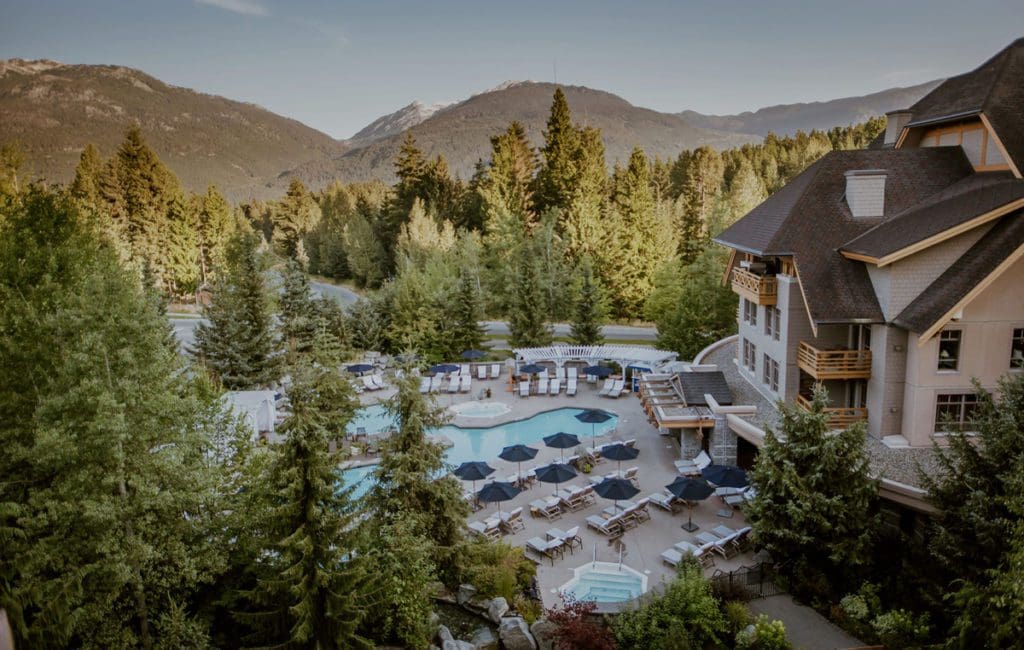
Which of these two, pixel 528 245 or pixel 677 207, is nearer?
pixel 528 245

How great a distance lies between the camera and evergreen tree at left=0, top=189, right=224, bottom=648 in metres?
10.0

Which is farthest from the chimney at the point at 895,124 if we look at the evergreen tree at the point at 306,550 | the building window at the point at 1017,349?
the evergreen tree at the point at 306,550

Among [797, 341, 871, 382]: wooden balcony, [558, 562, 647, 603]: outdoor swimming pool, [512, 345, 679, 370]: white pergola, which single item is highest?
[797, 341, 871, 382]: wooden balcony

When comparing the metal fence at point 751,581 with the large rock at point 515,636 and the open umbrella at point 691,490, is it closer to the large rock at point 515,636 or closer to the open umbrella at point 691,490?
the open umbrella at point 691,490

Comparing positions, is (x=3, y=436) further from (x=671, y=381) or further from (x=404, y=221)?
(x=404, y=221)

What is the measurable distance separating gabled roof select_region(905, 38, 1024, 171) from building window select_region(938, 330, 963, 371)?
4.61 m

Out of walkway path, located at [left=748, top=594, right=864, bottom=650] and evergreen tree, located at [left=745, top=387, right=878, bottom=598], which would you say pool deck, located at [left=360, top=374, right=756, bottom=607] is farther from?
evergreen tree, located at [left=745, top=387, right=878, bottom=598]

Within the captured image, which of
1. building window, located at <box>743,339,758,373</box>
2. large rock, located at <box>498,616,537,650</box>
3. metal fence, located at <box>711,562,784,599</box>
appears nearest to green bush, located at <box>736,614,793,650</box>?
metal fence, located at <box>711,562,784,599</box>

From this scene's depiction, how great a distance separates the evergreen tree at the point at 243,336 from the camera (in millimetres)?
28422

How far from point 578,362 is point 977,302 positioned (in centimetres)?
1902

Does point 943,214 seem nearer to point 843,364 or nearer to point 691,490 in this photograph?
point 843,364

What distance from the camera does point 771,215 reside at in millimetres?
21047

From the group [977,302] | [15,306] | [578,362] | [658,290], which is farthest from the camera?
[658,290]

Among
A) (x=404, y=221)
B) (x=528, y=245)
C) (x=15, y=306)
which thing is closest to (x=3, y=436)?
(x=15, y=306)
